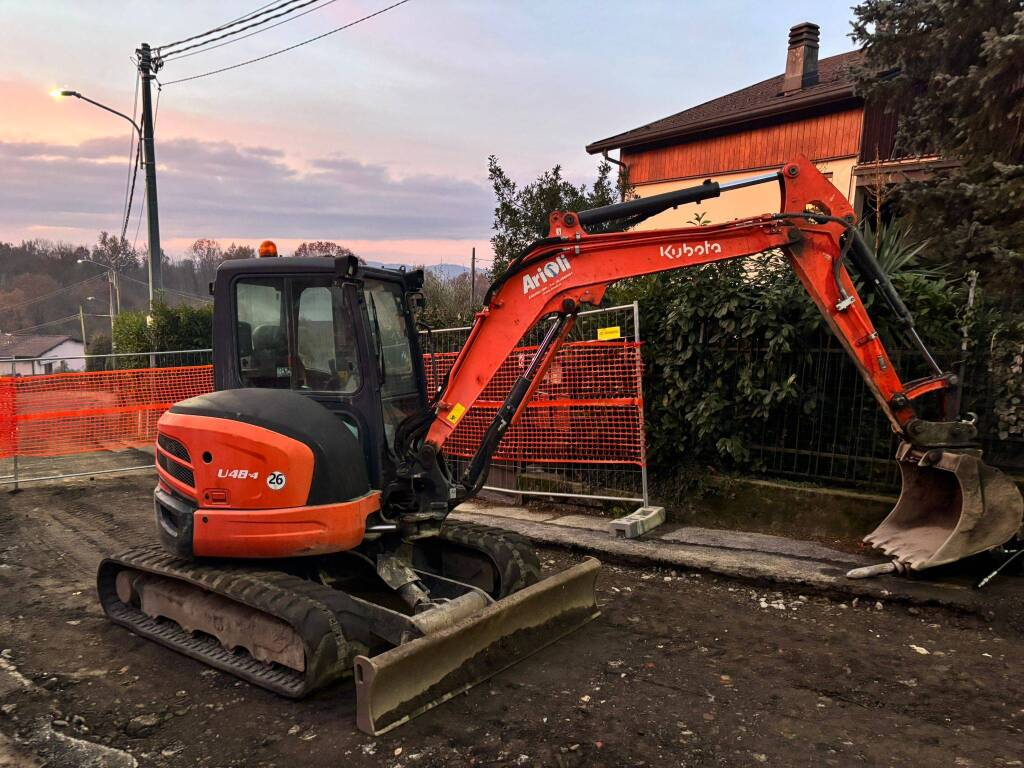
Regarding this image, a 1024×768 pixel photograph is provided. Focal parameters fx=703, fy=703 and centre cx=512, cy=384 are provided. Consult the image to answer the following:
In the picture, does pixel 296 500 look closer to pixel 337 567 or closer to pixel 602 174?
pixel 337 567

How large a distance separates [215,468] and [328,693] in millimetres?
1436

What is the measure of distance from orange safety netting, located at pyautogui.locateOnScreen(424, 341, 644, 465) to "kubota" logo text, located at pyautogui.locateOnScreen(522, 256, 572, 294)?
2343mm

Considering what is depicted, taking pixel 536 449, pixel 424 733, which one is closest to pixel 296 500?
pixel 424 733

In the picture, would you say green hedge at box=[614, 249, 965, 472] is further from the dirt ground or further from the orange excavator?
the dirt ground

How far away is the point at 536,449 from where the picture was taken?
788 cm

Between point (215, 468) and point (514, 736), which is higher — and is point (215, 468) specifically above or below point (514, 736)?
above

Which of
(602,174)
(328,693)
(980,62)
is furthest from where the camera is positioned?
(602,174)

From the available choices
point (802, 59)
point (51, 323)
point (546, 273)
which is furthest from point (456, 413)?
point (51, 323)

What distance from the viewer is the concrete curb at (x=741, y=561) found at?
489cm

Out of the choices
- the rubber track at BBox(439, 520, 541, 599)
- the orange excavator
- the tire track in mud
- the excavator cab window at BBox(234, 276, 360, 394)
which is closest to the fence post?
the orange excavator

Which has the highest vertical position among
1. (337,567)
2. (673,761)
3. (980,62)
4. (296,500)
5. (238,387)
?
(980,62)

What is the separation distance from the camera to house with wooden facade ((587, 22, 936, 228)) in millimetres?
15195

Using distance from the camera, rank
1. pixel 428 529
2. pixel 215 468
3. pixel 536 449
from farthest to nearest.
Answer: pixel 536 449 < pixel 428 529 < pixel 215 468

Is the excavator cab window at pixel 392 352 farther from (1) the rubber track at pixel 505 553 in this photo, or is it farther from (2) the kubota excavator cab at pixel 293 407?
(1) the rubber track at pixel 505 553
